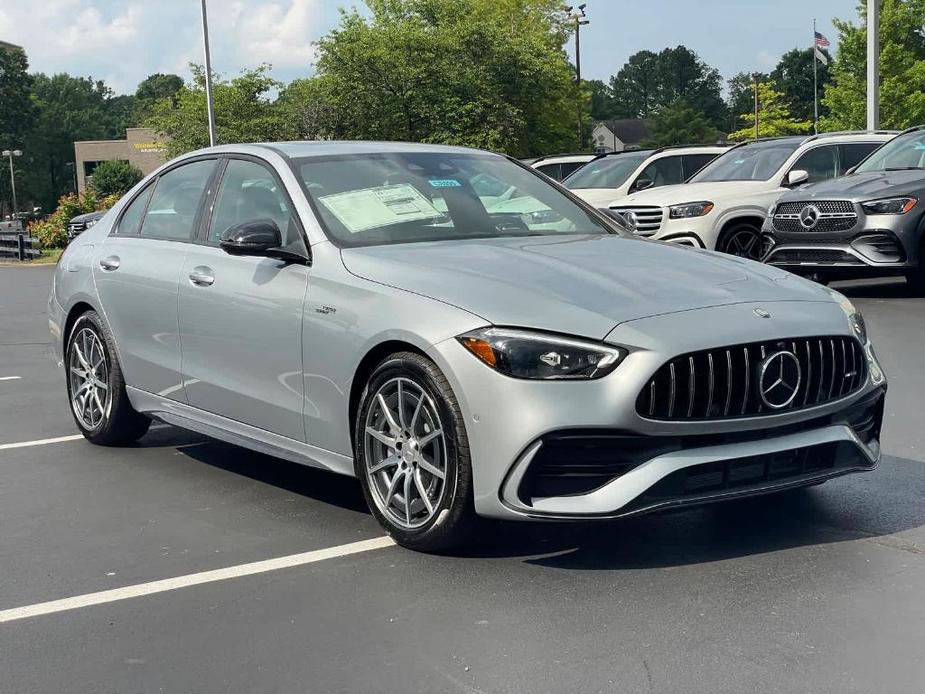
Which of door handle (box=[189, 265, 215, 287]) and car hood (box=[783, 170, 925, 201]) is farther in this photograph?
car hood (box=[783, 170, 925, 201])

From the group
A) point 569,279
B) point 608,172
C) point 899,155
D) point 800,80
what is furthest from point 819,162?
point 800,80

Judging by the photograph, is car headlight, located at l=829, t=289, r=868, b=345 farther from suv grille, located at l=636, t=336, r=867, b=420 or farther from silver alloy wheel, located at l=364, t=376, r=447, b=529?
silver alloy wheel, located at l=364, t=376, r=447, b=529

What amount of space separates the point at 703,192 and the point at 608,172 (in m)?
3.58

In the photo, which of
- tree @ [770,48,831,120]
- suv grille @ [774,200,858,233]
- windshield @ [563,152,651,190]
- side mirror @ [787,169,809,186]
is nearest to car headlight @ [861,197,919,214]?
suv grille @ [774,200,858,233]

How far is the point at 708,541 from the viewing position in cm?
491

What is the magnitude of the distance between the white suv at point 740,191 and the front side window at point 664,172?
1.77m

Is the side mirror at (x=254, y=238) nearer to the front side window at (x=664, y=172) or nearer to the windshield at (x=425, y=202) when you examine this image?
the windshield at (x=425, y=202)

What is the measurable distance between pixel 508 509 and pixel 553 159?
60.9 ft

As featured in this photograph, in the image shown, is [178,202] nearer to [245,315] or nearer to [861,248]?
[245,315]

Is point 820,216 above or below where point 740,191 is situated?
below

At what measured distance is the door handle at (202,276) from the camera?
595 centimetres

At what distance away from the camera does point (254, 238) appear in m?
5.39

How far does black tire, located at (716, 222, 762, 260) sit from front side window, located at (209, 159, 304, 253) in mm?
9831

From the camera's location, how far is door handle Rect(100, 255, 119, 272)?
22.5 feet
